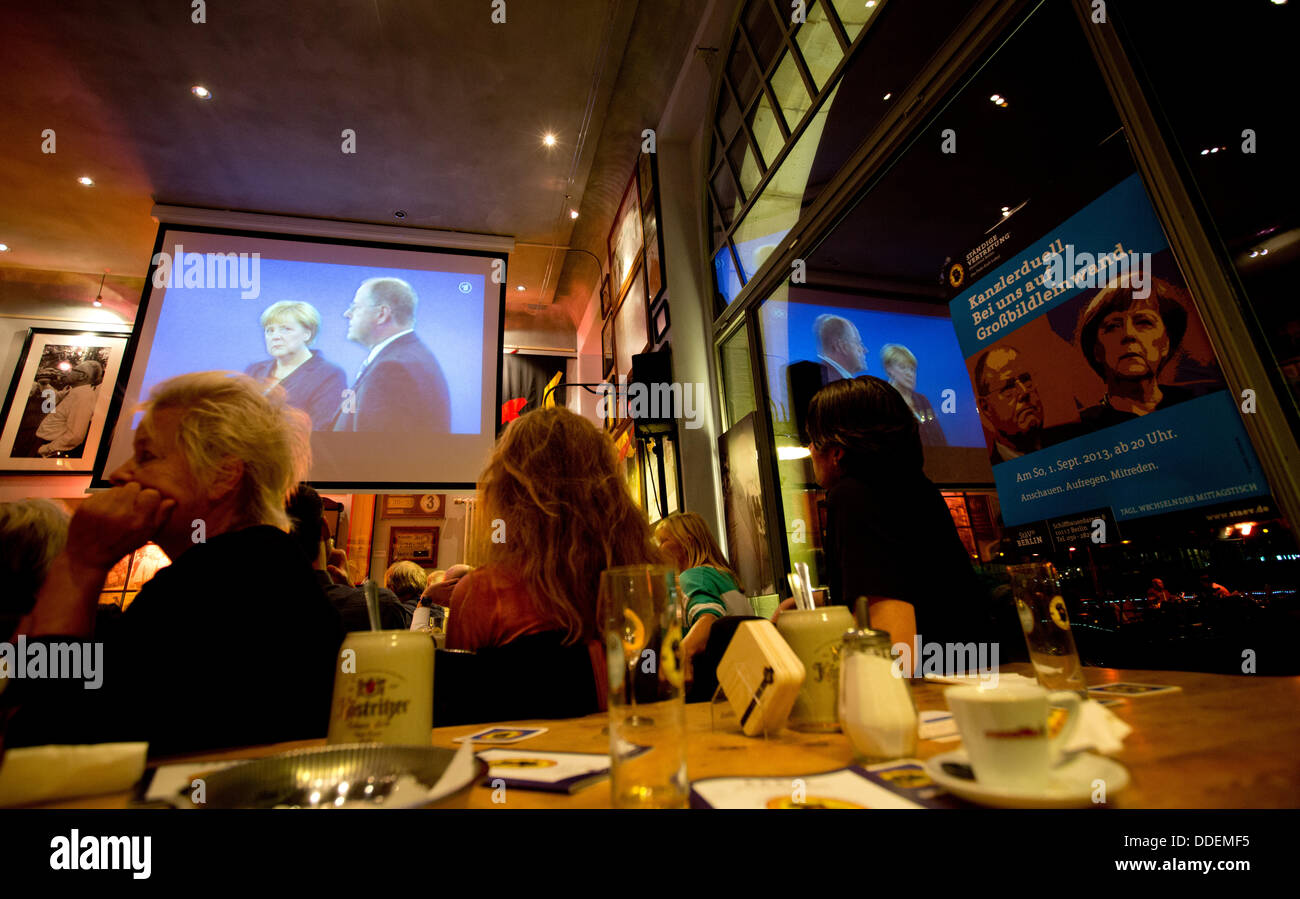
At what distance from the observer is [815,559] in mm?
3486

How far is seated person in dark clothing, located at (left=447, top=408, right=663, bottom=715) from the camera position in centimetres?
121

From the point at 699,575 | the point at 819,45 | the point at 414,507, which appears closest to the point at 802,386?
the point at 699,575

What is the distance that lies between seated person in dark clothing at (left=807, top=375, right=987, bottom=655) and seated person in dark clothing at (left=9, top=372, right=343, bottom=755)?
106 cm

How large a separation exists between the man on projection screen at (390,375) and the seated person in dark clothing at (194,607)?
11.4 ft

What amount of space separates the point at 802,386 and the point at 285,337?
3.95 meters

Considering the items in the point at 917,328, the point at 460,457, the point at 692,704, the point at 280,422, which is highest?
the point at 917,328

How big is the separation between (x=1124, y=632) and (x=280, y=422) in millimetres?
2247

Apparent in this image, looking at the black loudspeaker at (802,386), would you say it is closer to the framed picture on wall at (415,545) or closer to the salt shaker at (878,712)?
the salt shaker at (878,712)

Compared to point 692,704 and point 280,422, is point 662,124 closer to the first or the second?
point 280,422

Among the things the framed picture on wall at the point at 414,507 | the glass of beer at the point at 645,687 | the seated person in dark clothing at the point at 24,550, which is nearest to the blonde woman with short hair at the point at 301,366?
the seated person in dark clothing at the point at 24,550

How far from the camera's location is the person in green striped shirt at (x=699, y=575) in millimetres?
2434

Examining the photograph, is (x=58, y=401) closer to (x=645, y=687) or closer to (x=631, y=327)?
(x=631, y=327)

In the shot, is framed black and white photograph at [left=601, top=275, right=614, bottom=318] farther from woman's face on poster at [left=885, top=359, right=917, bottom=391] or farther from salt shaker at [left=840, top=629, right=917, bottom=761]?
salt shaker at [left=840, top=629, right=917, bottom=761]
